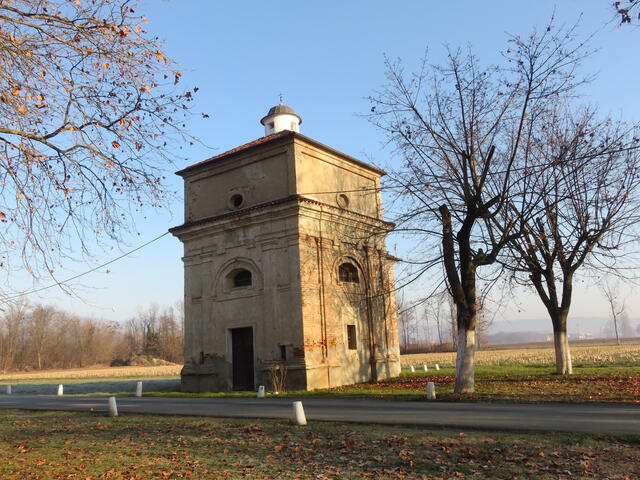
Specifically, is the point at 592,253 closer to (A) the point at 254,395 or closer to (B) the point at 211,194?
(A) the point at 254,395

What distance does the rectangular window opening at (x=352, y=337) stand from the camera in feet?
78.6

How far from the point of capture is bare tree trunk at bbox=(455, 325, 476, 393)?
16.3m

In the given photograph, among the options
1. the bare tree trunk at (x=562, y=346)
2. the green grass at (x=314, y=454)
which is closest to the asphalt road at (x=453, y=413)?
the green grass at (x=314, y=454)

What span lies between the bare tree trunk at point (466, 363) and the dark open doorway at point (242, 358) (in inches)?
375

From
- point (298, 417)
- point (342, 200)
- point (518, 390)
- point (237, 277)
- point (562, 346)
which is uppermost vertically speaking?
point (342, 200)

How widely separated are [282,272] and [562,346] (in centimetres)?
1174

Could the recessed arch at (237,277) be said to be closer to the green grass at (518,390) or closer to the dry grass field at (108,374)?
the green grass at (518,390)

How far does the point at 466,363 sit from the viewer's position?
16.3 metres

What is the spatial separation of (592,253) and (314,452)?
16.0m

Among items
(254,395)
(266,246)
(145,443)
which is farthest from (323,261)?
(145,443)

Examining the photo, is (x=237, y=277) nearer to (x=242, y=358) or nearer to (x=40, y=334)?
(x=242, y=358)

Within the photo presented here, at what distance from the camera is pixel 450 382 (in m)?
20.9

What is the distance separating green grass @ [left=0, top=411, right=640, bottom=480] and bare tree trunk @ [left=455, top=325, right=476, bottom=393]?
6.36 m


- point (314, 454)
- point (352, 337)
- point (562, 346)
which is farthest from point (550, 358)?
point (314, 454)
